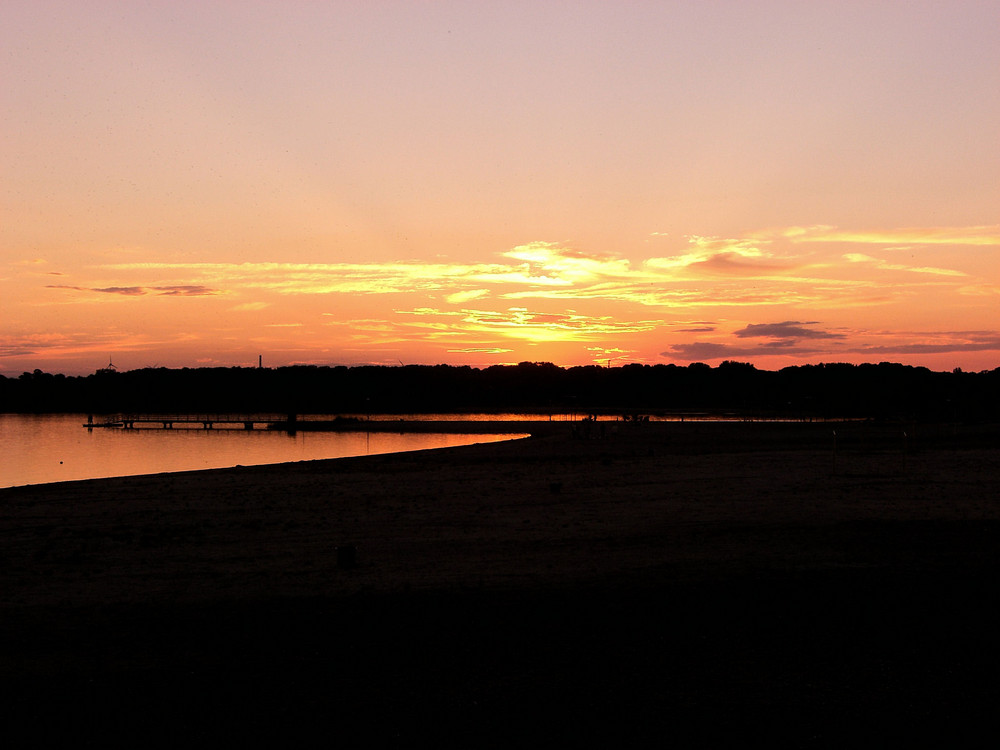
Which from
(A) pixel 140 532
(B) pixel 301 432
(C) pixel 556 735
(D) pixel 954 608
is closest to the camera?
(C) pixel 556 735

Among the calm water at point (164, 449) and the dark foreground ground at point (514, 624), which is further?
the calm water at point (164, 449)

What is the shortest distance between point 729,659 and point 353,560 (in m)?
8.42

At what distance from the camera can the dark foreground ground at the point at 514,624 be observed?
832 cm

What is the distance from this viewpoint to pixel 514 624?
38.0ft

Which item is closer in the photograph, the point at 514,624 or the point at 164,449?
the point at 514,624

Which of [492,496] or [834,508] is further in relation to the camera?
[492,496]

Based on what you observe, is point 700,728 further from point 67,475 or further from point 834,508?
point 67,475

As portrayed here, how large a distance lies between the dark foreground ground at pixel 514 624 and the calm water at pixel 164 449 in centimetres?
3935

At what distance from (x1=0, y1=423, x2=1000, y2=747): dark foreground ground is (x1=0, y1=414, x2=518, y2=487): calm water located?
39346 mm

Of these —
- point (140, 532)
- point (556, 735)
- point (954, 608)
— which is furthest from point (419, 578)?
point (140, 532)

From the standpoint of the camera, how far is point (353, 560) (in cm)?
1628

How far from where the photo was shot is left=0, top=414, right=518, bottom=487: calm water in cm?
6241

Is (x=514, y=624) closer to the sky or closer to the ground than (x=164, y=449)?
closer to the sky

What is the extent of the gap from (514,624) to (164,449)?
8308 cm
